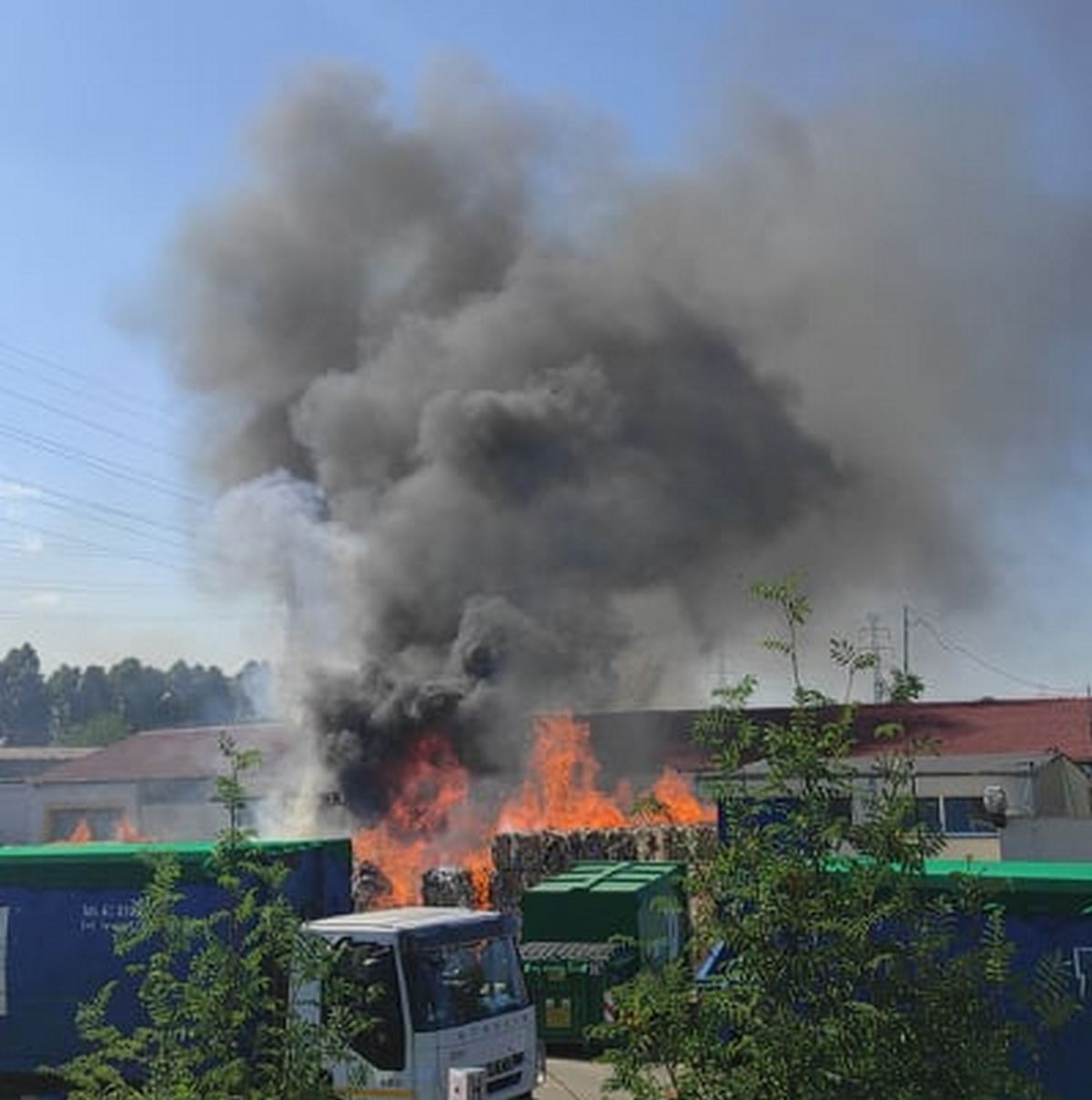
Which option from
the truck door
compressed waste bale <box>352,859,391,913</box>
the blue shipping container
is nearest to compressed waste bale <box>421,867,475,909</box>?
compressed waste bale <box>352,859,391,913</box>

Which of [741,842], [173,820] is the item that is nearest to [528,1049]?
[741,842]

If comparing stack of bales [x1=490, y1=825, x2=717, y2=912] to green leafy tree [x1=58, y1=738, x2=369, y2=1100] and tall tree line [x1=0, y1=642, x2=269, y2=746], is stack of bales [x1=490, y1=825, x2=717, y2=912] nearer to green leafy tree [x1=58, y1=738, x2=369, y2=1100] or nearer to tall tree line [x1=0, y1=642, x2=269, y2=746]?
green leafy tree [x1=58, y1=738, x2=369, y2=1100]

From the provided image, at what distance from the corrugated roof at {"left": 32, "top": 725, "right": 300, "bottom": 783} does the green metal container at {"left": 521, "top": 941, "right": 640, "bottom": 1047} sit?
24755 mm

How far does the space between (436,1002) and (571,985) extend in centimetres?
624

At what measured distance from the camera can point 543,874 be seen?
77.8 feet

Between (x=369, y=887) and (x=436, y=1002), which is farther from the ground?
(x=436, y=1002)

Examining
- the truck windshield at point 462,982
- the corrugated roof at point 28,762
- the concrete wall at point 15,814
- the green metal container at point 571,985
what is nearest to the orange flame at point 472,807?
the green metal container at point 571,985

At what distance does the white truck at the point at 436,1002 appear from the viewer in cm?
1030

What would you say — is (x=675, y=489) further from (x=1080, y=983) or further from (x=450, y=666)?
(x=1080, y=983)

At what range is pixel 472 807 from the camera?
3092 cm

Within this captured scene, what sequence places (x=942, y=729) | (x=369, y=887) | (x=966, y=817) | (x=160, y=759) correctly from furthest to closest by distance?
(x=160, y=759) < (x=942, y=729) < (x=966, y=817) < (x=369, y=887)

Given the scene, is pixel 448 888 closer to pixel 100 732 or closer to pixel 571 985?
pixel 571 985

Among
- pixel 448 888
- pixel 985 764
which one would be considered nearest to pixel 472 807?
pixel 448 888

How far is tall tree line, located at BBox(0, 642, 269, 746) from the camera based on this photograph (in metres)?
114
